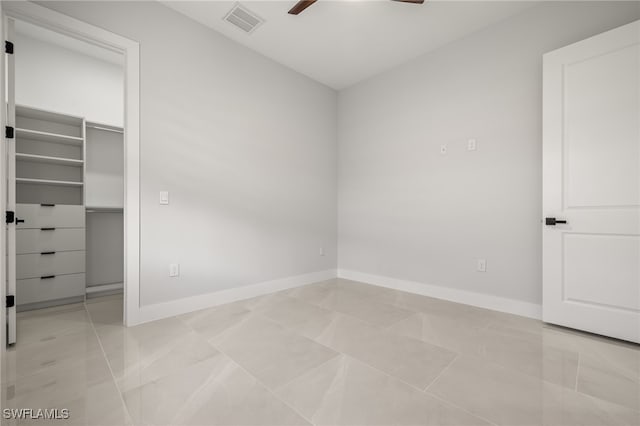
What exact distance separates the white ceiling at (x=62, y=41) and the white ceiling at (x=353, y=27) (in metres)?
1.30

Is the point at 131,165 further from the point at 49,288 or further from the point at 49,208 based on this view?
the point at 49,288

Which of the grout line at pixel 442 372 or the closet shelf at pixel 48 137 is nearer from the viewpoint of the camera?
the grout line at pixel 442 372

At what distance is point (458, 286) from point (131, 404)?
2.87 m

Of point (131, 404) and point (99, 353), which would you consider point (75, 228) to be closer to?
point (99, 353)

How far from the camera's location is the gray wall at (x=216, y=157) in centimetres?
241

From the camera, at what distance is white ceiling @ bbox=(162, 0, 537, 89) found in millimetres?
2480

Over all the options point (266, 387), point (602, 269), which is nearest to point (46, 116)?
point (266, 387)

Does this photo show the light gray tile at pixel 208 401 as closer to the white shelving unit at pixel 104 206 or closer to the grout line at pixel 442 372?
the grout line at pixel 442 372

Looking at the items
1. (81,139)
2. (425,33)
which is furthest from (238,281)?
(425,33)

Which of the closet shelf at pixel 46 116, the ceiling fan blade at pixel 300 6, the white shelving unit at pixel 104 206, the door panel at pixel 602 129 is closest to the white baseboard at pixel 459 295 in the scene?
the door panel at pixel 602 129

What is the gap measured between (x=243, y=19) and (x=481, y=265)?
337 centimetres

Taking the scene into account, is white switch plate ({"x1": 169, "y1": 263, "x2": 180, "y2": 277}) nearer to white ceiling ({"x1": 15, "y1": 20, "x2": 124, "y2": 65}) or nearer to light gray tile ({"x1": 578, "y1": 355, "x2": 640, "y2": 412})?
white ceiling ({"x1": 15, "y1": 20, "x2": 124, "y2": 65})

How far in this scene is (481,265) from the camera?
2771mm

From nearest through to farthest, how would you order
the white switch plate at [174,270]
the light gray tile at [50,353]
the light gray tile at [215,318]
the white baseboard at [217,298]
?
the light gray tile at [50,353] < the light gray tile at [215,318] < the white baseboard at [217,298] < the white switch plate at [174,270]
